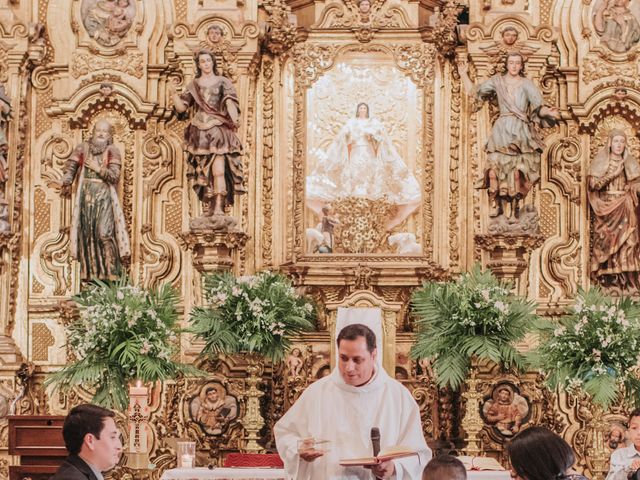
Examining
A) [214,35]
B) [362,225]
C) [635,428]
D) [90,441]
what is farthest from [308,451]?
[214,35]

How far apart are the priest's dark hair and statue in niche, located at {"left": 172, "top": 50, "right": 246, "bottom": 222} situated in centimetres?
876

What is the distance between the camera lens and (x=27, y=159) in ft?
49.6

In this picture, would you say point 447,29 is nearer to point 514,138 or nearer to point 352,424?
point 514,138

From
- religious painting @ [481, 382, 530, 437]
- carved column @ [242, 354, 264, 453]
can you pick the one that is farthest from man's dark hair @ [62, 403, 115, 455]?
religious painting @ [481, 382, 530, 437]

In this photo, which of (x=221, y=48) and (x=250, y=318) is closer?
(x=250, y=318)

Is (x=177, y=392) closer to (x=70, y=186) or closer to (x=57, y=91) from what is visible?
(x=70, y=186)

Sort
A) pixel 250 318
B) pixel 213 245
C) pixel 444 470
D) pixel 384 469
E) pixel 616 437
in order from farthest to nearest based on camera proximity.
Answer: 1. pixel 213 245
2. pixel 616 437
3. pixel 250 318
4. pixel 384 469
5. pixel 444 470

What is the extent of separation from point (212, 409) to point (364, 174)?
127 inches

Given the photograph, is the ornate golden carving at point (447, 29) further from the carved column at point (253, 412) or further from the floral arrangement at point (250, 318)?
the carved column at point (253, 412)

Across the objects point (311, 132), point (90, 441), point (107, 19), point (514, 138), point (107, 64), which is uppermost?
point (107, 19)

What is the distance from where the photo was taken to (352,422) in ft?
26.7

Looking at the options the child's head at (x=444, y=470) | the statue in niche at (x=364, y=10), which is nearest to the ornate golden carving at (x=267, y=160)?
the statue in niche at (x=364, y=10)

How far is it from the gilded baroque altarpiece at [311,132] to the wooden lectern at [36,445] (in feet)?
6.74

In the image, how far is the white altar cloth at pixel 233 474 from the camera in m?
11.6
